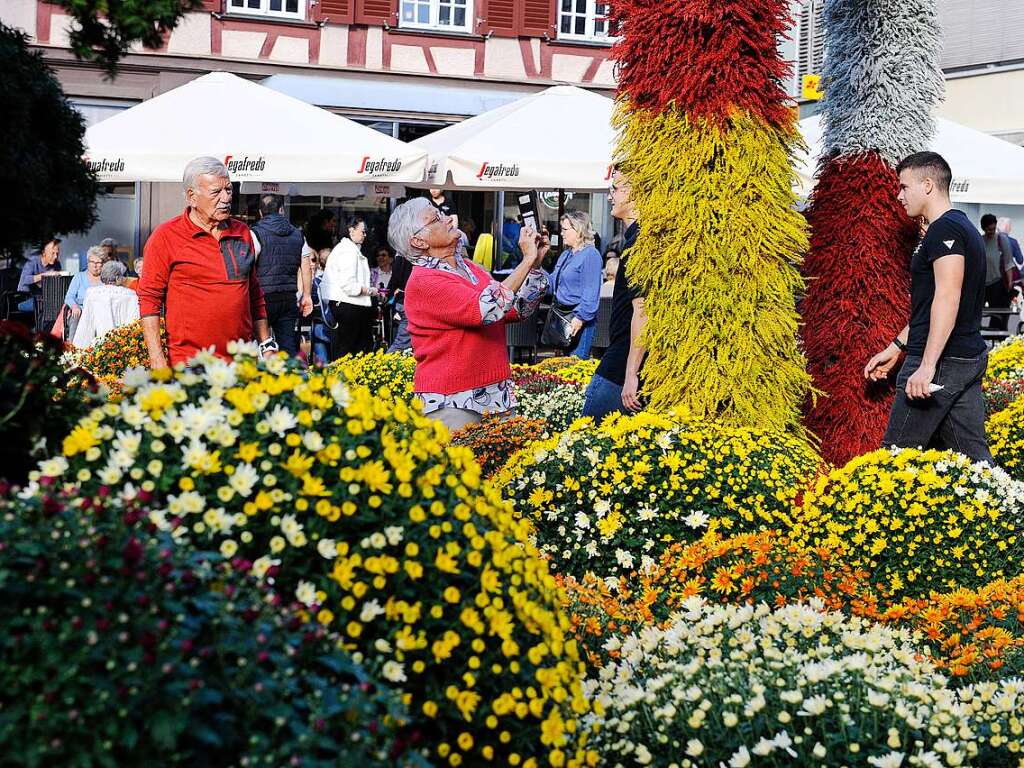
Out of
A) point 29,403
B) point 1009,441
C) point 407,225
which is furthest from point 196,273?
point 1009,441

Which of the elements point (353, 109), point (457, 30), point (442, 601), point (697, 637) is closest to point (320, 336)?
point (353, 109)

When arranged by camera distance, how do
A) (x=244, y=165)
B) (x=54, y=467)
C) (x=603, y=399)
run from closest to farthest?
(x=54, y=467)
(x=603, y=399)
(x=244, y=165)

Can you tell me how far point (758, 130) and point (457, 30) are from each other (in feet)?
59.6

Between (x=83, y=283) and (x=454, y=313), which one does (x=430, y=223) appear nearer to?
Answer: (x=454, y=313)

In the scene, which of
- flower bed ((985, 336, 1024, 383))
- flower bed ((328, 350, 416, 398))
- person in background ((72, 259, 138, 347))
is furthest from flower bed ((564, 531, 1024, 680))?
person in background ((72, 259, 138, 347))

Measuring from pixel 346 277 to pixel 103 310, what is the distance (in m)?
3.01

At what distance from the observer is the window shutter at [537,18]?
24.0m

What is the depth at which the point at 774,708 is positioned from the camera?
11.3ft

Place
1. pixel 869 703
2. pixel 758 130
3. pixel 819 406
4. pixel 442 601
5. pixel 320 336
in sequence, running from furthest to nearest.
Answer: pixel 320 336 → pixel 819 406 → pixel 758 130 → pixel 869 703 → pixel 442 601

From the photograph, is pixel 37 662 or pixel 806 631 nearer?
pixel 37 662

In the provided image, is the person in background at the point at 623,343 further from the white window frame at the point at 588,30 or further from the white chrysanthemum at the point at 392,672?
the white window frame at the point at 588,30

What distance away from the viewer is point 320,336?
15.7 m

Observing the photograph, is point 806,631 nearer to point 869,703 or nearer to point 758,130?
point 869,703

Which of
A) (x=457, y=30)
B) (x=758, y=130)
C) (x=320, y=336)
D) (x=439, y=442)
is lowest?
(x=320, y=336)
